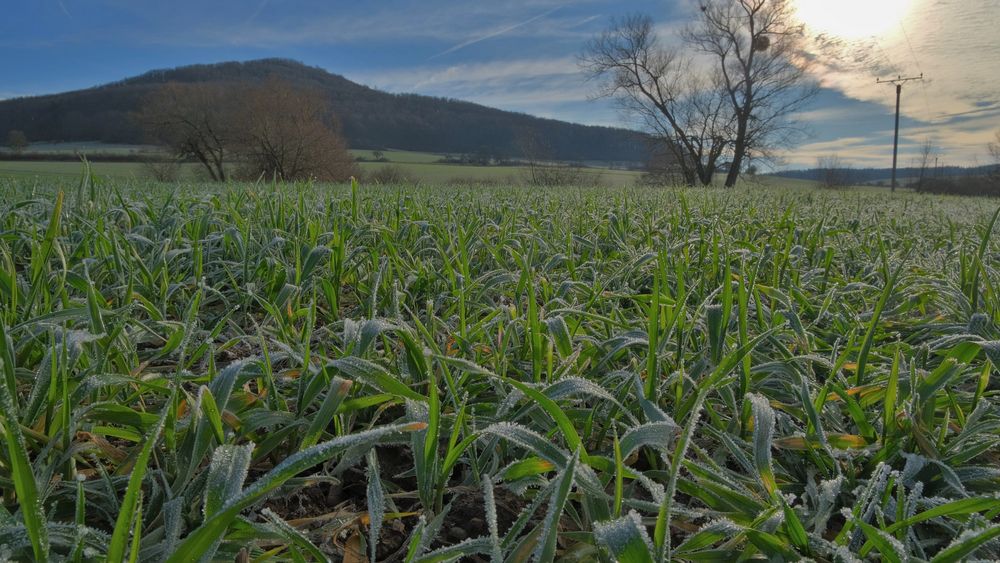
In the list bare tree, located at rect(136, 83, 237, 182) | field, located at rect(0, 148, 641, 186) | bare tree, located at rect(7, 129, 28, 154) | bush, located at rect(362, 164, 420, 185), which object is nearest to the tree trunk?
field, located at rect(0, 148, 641, 186)

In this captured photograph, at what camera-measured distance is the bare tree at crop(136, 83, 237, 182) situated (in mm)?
39156

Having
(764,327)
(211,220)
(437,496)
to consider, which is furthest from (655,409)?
(211,220)

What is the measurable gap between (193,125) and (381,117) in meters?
49.8

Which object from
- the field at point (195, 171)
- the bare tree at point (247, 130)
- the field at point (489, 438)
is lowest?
the field at point (489, 438)

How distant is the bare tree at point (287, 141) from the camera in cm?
3384

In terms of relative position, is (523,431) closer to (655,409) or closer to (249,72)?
(655,409)

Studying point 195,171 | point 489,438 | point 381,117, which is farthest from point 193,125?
point 381,117

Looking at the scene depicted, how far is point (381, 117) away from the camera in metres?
87.2

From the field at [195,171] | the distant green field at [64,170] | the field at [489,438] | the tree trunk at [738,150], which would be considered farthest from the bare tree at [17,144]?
the field at [489,438]

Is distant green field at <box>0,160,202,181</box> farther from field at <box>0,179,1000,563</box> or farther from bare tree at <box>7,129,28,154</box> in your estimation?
bare tree at <box>7,129,28,154</box>

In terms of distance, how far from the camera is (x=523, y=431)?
0.68 metres

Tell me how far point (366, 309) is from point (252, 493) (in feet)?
3.04

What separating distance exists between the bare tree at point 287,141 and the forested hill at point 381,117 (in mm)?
35460

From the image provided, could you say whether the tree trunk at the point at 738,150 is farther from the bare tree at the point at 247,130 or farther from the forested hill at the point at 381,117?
the forested hill at the point at 381,117
